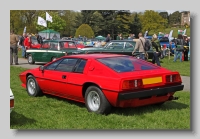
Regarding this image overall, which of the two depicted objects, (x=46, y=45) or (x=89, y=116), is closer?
(x=89, y=116)

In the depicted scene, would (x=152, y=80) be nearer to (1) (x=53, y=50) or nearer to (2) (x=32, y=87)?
(2) (x=32, y=87)

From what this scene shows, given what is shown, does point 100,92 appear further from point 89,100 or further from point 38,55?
point 38,55

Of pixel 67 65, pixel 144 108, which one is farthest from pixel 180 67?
pixel 67 65

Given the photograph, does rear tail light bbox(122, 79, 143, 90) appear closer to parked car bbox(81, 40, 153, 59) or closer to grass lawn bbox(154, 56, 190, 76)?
grass lawn bbox(154, 56, 190, 76)

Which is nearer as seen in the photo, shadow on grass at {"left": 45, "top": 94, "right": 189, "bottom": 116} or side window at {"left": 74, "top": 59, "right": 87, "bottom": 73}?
shadow on grass at {"left": 45, "top": 94, "right": 189, "bottom": 116}

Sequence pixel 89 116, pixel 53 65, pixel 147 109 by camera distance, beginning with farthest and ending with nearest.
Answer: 1. pixel 53 65
2. pixel 147 109
3. pixel 89 116

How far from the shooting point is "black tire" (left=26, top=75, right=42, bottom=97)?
7410 millimetres

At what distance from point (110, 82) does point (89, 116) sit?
2.57 feet

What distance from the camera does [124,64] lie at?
20.0 feet

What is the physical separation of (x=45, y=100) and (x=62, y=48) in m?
8.19

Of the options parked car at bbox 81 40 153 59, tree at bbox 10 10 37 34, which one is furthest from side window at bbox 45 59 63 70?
parked car at bbox 81 40 153 59

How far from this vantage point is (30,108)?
6.37 metres

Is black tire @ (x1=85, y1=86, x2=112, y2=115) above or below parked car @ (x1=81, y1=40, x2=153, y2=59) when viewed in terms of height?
below

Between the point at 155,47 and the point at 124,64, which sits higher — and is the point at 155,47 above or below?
above
